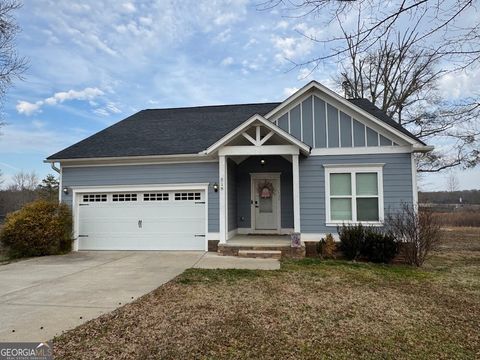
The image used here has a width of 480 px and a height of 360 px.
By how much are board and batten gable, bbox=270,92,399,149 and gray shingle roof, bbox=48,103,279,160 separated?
9.25 feet

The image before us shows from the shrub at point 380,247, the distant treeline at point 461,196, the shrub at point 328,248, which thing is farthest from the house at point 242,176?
the distant treeline at point 461,196

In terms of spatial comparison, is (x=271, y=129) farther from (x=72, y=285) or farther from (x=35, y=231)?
(x=35, y=231)

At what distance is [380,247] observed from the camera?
29.5 ft

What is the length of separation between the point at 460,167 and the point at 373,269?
14.5m

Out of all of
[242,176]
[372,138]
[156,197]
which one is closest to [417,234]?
[372,138]

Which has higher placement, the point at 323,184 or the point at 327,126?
the point at 327,126

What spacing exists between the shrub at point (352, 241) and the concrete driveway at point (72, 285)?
4.14 meters

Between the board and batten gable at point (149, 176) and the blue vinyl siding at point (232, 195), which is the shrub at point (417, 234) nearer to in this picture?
the blue vinyl siding at point (232, 195)

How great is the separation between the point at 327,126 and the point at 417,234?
13.0ft

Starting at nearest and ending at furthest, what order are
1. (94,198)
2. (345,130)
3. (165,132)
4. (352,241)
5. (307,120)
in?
(352,241) → (345,130) → (307,120) → (94,198) → (165,132)

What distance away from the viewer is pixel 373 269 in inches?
324

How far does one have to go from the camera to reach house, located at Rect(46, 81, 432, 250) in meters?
10.0

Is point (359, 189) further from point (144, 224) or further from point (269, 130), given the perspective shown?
point (144, 224)

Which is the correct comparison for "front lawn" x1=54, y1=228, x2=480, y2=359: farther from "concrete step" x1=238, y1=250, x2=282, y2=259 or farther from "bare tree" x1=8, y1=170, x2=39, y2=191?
"bare tree" x1=8, y1=170, x2=39, y2=191
